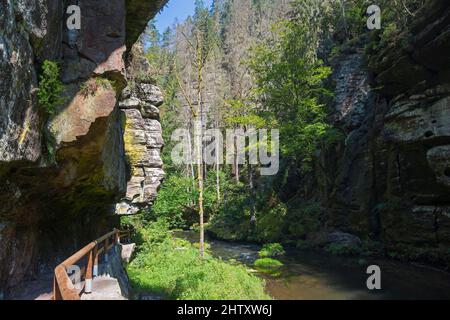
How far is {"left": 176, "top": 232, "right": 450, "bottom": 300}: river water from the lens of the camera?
1275 cm

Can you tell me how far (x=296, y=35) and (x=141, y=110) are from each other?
13.7 metres

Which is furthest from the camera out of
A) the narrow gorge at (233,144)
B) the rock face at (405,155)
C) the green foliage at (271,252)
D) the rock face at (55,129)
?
the green foliage at (271,252)

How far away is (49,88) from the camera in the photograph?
289 inches

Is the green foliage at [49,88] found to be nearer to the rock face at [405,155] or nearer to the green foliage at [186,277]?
the green foliage at [186,277]

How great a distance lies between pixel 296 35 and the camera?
2592cm

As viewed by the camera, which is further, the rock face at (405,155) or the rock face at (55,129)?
the rock face at (405,155)

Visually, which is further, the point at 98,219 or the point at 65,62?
the point at 98,219

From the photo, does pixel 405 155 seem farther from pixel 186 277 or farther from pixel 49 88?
pixel 49 88

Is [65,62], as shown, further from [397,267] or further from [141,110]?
[397,267]

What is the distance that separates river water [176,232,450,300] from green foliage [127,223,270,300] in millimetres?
1510

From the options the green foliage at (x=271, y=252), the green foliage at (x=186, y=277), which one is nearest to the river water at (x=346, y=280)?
the green foliage at (x=271, y=252)

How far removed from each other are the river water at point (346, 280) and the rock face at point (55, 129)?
25.4 ft

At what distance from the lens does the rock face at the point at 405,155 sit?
16.4m
